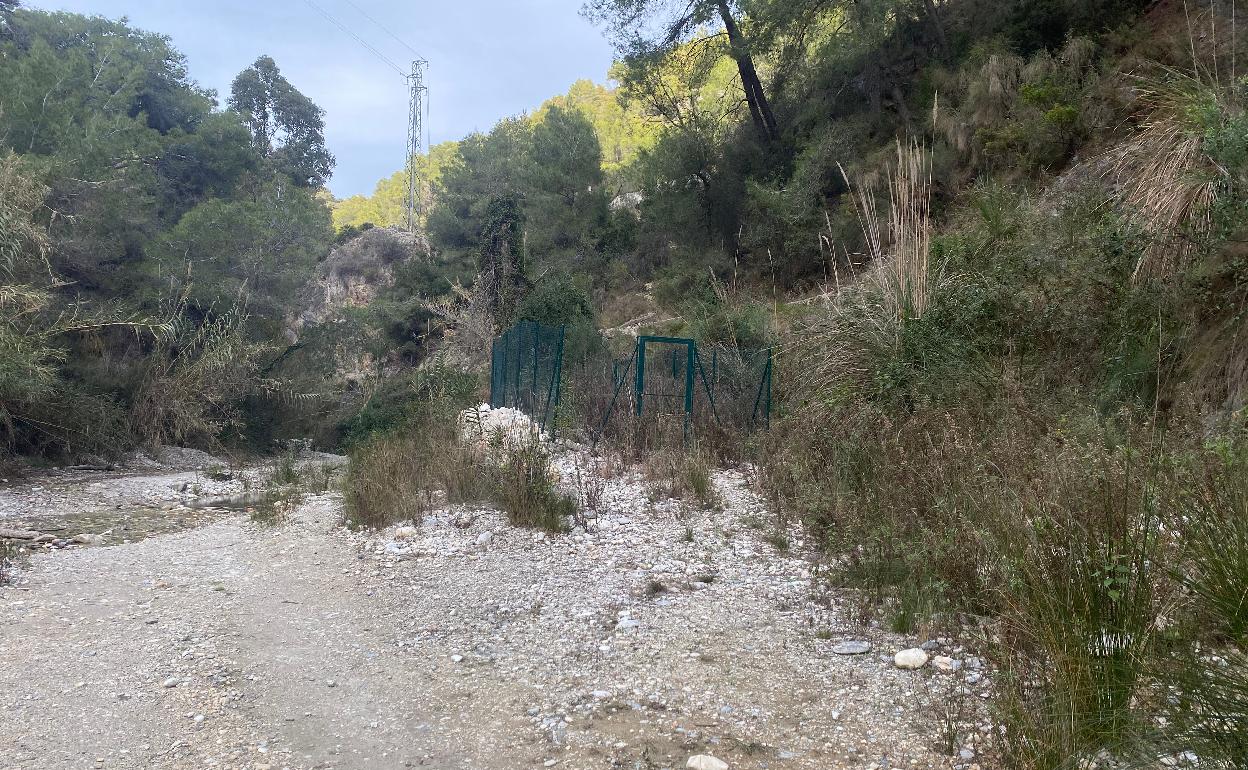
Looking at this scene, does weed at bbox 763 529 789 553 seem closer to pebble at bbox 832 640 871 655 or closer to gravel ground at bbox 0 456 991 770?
gravel ground at bbox 0 456 991 770

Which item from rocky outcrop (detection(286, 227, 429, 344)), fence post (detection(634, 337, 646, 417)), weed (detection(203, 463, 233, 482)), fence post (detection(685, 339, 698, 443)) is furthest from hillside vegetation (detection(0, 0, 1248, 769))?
rocky outcrop (detection(286, 227, 429, 344))

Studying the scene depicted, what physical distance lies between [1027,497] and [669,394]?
674cm

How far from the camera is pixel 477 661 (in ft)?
14.3

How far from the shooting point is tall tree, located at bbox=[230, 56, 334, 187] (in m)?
42.8

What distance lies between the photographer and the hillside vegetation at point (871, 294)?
278 centimetres

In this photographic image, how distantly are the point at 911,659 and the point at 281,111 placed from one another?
46.9 metres

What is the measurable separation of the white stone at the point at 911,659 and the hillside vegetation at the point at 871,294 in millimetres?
271

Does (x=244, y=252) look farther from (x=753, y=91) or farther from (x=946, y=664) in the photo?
(x=946, y=664)

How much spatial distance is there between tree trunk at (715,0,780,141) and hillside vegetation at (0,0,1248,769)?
10 cm

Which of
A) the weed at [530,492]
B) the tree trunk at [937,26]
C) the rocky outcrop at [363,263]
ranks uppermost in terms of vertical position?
the tree trunk at [937,26]

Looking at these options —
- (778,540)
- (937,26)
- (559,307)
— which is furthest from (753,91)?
(778,540)

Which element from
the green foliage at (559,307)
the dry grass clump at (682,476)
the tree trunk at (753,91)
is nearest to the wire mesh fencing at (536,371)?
the dry grass clump at (682,476)

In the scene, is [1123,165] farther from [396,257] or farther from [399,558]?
[396,257]

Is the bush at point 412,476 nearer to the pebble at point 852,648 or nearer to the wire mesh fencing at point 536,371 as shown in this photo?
the wire mesh fencing at point 536,371
